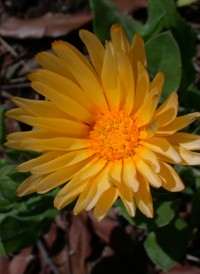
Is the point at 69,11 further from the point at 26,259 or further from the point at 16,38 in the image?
the point at 26,259

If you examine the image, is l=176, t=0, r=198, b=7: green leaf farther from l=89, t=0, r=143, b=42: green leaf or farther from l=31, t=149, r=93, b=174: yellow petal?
l=31, t=149, r=93, b=174: yellow petal

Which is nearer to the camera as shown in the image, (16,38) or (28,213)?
(28,213)

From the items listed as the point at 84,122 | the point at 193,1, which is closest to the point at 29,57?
the point at 193,1

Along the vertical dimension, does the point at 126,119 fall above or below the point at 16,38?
below

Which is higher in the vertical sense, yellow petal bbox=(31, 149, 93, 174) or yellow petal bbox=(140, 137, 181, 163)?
yellow petal bbox=(31, 149, 93, 174)

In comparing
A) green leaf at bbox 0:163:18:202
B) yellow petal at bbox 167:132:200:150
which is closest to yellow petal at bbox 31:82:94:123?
yellow petal at bbox 167:132:200:150

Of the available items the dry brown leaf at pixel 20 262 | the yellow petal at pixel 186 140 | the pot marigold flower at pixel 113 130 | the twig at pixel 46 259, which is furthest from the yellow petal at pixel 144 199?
the dry brown leaf at pixel 20 262
